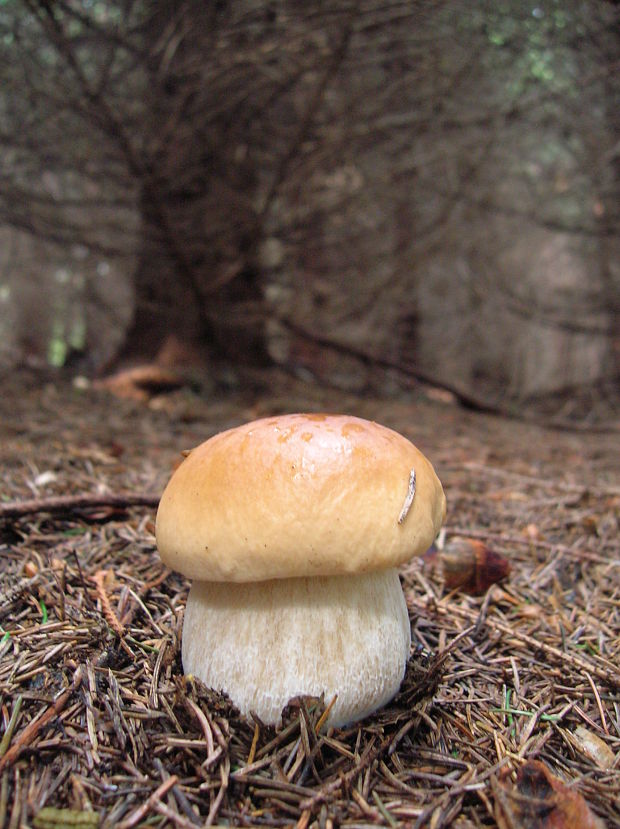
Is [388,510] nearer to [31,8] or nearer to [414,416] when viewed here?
[31,8]

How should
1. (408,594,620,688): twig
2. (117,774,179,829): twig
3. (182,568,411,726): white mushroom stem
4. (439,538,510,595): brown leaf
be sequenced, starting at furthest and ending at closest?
1. (439,538,510,595): brown leaf
2. (408,594,620,688): twig
3. (182,568,411,726): white mushroom stem
4. (117,774,179,829): twig

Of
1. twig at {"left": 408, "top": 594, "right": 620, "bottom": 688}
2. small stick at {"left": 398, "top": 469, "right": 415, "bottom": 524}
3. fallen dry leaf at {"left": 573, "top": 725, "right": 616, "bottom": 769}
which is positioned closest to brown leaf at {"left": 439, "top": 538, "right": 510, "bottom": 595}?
twig at {"left": 408, "top": 594, "right": 620, "bottom": 688}

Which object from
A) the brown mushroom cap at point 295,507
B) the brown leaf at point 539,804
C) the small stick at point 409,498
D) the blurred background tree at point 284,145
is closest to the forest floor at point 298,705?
the brown leaf at point 539,804

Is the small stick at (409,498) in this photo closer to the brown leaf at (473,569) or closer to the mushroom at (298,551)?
the mushroom at (298,551)

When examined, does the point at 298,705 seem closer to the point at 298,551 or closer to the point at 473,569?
the point at 298,551

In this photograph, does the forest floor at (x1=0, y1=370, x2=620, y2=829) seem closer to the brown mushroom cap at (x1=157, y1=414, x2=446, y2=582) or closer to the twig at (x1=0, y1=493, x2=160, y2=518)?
the twig at (x1=0, y1=493, x2=160, y2=518)

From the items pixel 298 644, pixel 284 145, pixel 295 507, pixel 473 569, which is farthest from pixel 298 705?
pixel 284 145
